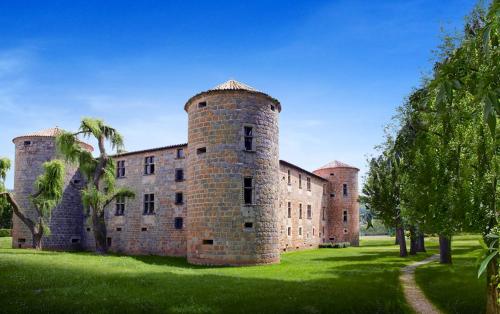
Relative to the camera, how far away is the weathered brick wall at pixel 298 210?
3678cm

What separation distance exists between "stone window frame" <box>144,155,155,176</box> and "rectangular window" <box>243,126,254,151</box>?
38.0 ft

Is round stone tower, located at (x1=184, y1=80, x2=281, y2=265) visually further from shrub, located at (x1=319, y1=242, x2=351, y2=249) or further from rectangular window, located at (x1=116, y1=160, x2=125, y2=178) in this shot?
shrub, located at (x1=319, y1=242, x2=351, y2=249)

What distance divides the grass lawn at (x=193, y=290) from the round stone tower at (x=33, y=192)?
1564cm

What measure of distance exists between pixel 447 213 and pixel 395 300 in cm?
346

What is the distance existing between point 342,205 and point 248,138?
30500mm

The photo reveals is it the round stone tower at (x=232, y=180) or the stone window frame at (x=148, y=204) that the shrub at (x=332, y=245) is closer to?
the stone window frame at (x=148, y=204)

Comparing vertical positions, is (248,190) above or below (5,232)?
above

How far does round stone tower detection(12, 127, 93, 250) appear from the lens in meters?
35.4

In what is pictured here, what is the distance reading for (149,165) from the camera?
33.4 meters

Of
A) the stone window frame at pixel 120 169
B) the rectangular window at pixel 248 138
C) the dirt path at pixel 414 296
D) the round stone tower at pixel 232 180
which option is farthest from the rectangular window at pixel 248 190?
the stone window frame at pixel 120 169

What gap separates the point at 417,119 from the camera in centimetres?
1630

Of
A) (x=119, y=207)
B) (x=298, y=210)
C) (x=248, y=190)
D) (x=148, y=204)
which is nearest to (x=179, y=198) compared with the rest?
(x=148, y=204)

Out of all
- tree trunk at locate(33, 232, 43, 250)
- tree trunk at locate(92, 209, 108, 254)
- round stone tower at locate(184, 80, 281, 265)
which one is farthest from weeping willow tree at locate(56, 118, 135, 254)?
round stone tower at locate(184, 80, 281, 265)

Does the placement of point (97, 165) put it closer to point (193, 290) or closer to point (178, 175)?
point (178, 175)
